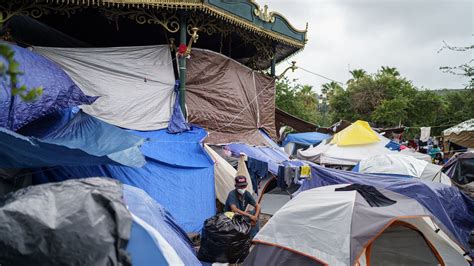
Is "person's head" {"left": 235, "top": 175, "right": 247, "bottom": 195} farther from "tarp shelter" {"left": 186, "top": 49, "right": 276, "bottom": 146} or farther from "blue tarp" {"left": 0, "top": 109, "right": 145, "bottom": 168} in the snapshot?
"tarp shelter" {"left": 186, "top": 49, "right": 276, "bottom": 146}

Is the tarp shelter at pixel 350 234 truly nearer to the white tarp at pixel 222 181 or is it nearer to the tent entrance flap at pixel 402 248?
the tent entrance flap at pixel 402 248

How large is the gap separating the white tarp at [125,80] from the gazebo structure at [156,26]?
582mm

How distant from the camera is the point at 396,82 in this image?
34.2 m

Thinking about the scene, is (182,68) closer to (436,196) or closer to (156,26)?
(156,26)

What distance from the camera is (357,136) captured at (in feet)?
55.7

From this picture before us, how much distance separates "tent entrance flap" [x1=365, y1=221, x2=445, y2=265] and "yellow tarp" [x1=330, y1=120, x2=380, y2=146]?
37.4ft

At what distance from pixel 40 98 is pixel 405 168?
375 inches

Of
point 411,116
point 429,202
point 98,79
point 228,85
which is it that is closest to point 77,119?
point 98,79

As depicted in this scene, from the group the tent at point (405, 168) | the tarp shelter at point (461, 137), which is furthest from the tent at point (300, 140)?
the tent at point (405, 168)

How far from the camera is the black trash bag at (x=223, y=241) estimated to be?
5301 millimetres

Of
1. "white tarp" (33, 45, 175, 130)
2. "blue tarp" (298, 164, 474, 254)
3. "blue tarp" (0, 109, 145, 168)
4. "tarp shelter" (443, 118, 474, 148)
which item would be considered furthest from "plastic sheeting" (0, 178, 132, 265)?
"tarp shelter" (443, 118, 474, 148)

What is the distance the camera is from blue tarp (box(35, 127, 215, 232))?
25.3ft

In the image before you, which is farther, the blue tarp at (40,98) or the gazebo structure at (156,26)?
the gazebo structure at (156,26)

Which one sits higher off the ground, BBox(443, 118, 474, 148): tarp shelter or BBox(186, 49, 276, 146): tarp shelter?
BBox(186, 49, 276, 146): tarp shelter
